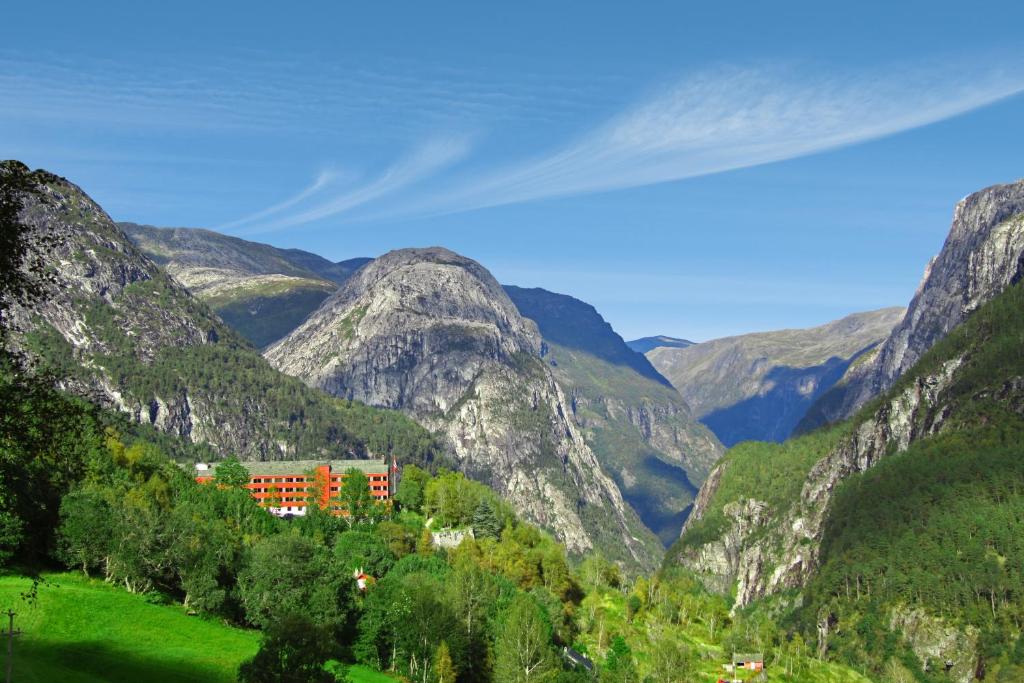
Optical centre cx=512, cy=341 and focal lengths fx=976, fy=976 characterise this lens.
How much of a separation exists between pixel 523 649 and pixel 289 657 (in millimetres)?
48699

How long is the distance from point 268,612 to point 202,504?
50.0 metres

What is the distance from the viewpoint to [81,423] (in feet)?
143

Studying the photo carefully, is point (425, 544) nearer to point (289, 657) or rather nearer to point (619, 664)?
point (619, 664)

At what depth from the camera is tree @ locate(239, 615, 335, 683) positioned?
80625 mm

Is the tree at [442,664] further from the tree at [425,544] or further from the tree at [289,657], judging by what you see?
the tree at [425,544]

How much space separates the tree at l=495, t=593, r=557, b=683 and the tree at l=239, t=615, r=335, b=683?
135 ft

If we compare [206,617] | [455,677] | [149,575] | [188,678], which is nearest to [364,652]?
[455,677]

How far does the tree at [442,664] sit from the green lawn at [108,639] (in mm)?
21344

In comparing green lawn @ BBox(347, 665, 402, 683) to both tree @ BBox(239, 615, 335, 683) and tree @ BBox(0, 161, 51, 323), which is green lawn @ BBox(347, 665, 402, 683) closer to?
tree @ BBox(239, 615, 335, 683)

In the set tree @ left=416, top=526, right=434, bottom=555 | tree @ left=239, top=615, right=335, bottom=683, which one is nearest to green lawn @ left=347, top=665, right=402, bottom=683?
tree @ left=239, top=615, right=335, bottom=683

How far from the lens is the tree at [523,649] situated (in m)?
121

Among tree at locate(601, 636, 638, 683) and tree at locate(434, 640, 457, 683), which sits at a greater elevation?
tree at locate(434, 640, 457, 683)

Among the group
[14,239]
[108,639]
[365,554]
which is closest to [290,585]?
[108,639]

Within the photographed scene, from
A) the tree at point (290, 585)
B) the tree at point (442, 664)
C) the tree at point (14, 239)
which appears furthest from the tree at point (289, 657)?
the tree at point (14, 239)
